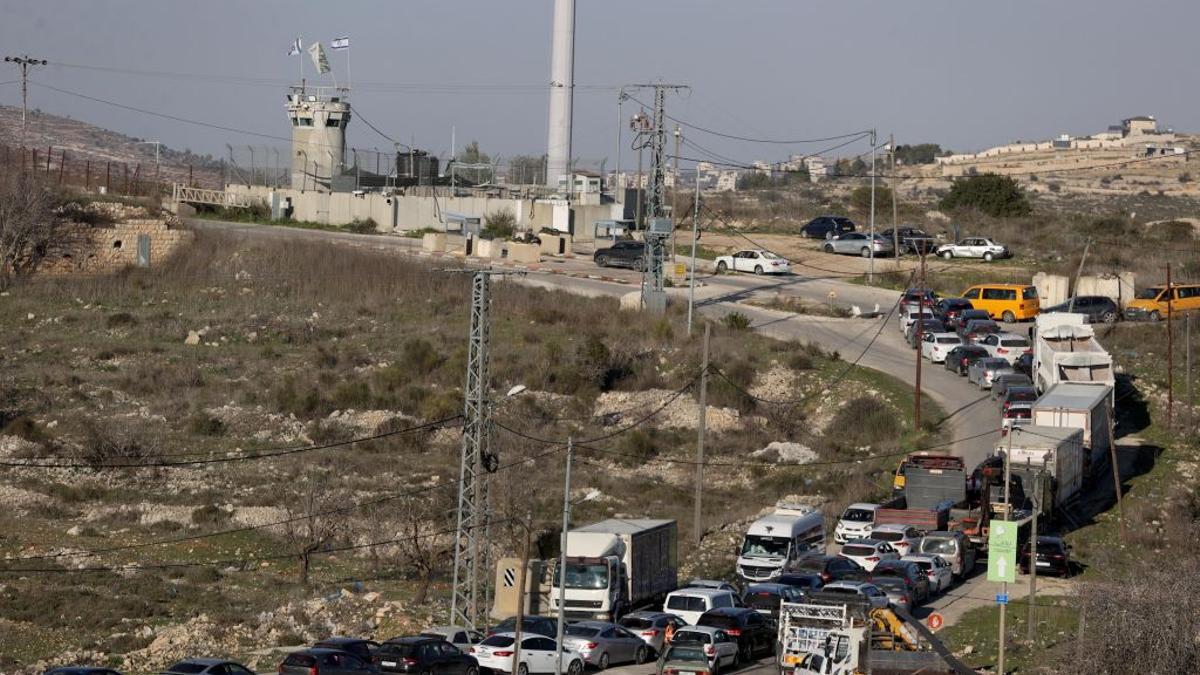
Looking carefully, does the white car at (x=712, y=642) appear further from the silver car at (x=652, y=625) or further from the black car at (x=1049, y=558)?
the black car at (x=1049, y=558)

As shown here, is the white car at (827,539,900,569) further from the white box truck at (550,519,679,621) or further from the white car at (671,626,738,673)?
the white car at (671,626,738,673)

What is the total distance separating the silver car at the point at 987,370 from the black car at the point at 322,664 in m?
36.1

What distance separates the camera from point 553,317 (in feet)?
240

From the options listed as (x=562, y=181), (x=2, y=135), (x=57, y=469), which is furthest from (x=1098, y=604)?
(x=2, y=135)

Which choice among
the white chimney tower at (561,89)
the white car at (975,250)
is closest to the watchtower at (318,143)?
the white chimney tower at (561,89)

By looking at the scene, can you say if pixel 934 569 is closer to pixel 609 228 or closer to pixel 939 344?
pixel 939 344

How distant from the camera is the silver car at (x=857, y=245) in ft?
286

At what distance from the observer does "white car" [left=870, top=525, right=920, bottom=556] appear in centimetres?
3922

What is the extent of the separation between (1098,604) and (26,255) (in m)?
66.3

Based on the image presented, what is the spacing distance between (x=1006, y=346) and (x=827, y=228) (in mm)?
36439

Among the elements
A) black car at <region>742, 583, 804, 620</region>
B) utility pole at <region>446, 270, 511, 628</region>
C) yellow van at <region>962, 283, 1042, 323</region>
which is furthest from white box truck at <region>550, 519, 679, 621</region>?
yellow van at <region>962, 283, 1042, 323</region>

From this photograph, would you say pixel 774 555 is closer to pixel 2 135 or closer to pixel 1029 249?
pixel 1029 249

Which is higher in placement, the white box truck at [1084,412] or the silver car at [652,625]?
the white box truck at [1084,412]

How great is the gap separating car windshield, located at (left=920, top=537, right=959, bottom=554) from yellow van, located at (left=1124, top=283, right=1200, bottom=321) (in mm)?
34896
